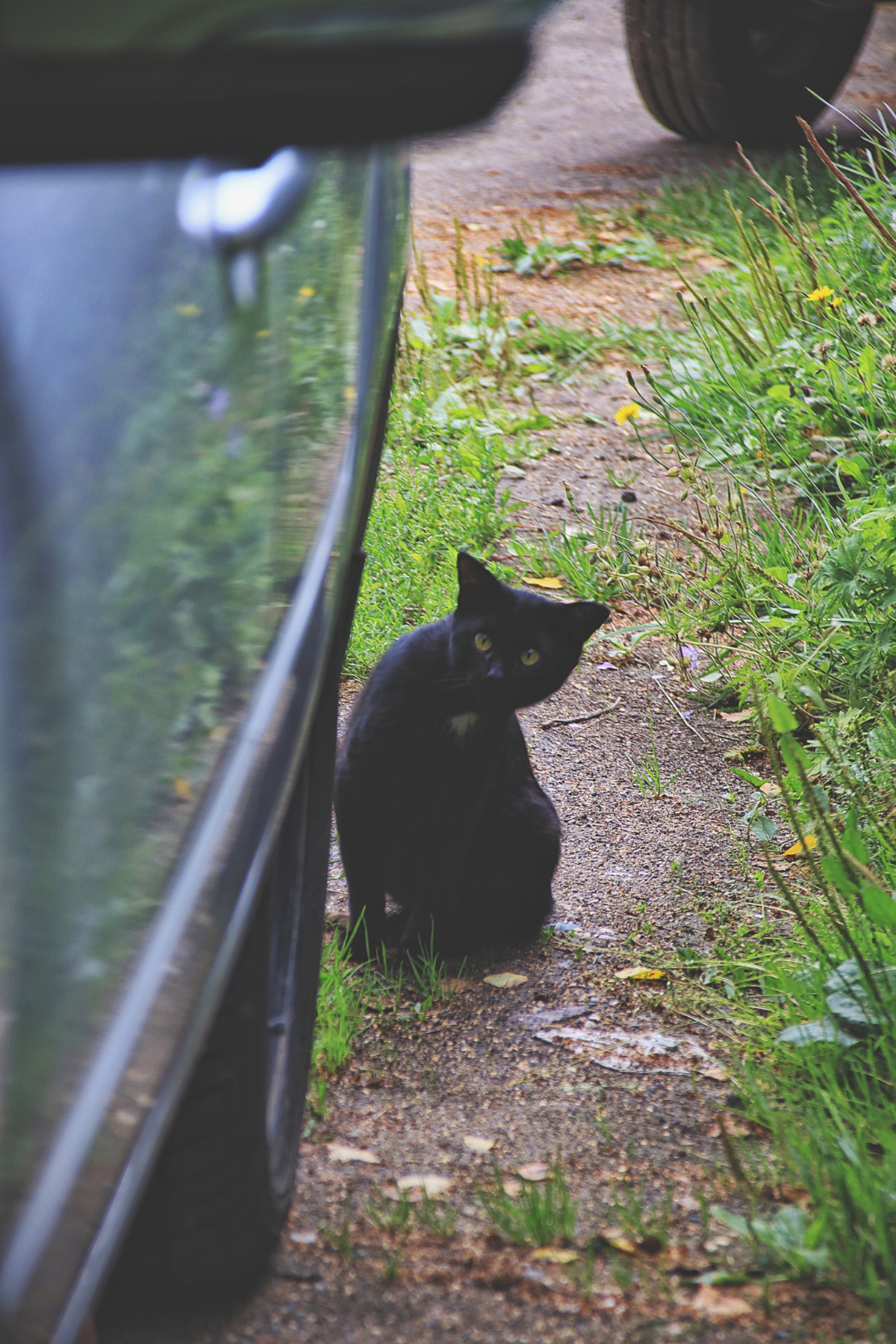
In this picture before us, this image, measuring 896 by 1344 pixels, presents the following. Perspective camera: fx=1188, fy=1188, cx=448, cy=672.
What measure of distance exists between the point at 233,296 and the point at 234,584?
28 centimetres

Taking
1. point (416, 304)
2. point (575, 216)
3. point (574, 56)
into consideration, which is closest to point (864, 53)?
point (574, 56)

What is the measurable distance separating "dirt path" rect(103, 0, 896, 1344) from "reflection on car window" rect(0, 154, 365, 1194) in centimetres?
31

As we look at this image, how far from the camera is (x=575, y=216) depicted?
7926mm

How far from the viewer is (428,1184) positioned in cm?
202

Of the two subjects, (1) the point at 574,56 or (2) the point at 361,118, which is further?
(1) the point at 574,56

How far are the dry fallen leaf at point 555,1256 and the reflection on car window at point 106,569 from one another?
1122 mm

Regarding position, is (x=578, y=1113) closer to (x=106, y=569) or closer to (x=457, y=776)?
(x=457, y=776)

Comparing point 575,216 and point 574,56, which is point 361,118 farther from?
point 574,56

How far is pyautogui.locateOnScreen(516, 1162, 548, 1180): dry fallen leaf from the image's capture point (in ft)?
6.71

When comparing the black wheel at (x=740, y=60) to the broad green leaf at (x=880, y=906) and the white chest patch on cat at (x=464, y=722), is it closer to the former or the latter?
the white chest patch on cat at (x=464, y=722)

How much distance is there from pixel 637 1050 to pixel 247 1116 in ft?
3.91

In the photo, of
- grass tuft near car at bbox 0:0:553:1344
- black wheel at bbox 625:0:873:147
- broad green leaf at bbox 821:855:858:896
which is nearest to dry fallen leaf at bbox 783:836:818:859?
broad green leaf at bbox 821:855:858:896

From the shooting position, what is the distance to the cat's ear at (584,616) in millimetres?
2779

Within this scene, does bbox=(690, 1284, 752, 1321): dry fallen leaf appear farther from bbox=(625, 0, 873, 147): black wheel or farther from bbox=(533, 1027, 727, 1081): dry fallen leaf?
bbox=(625, 0, 873, 147): black wheel
